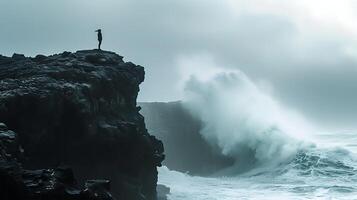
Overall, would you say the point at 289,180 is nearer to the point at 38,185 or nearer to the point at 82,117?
the point at 82,117

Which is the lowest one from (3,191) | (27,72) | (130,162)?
(3,191)

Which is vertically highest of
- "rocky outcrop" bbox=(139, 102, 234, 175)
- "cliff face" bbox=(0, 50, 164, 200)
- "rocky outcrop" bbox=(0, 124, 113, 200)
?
"rocky outcrop" bbox=(139, 102, 234, 175)

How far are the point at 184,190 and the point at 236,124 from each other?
75.9 feet

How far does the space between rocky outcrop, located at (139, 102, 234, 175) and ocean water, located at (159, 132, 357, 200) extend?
3.67 m

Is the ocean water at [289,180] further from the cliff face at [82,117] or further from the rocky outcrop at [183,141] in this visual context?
the cliff face at [82,117]

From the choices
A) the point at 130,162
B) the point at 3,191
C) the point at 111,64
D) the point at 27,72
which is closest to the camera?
the point at 3,191

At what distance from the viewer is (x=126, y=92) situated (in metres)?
35.9

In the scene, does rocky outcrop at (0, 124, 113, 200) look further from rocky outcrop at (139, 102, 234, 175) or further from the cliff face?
rocky outcrop at (139, 102, 234, 175)

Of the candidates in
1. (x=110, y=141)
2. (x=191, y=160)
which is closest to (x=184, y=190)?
(x=191, y=160)

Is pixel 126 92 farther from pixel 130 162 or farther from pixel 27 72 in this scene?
pixel 27 72

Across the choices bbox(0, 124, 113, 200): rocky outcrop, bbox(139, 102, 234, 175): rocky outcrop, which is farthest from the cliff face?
bbox(139, 102, 234, 175): rocky outcrop

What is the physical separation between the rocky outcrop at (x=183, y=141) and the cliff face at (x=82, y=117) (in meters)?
27.6

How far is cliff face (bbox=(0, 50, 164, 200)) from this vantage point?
2575 cm

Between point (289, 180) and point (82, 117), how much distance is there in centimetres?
3038
